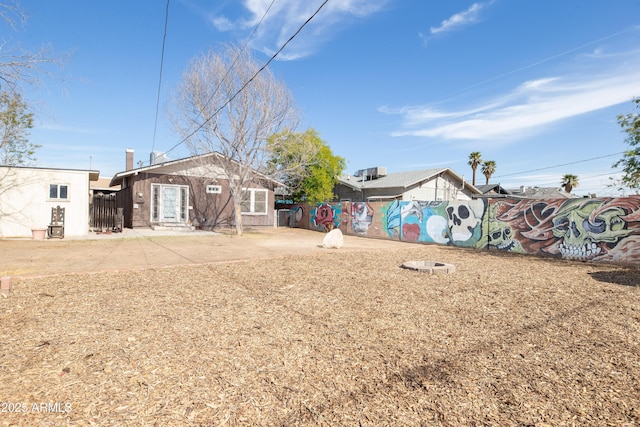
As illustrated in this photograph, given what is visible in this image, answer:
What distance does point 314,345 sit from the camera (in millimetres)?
3451

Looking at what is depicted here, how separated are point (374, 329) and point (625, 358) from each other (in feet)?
8.06

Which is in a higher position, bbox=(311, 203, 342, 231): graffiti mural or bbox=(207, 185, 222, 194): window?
bbox=(207, 185, 222, 194): window

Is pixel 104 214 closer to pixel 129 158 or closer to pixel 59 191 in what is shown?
pixel 59 191

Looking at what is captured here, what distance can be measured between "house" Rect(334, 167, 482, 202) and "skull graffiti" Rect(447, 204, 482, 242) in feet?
38.2

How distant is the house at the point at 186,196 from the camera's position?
1847cm

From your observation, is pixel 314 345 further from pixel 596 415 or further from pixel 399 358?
pixel 596 415

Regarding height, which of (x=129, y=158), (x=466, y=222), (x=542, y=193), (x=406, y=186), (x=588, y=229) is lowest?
(x=588, y=229)

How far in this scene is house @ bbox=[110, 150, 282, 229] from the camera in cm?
1847

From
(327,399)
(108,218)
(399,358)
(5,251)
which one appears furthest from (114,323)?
(108,218)

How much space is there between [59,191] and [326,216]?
13.9 meters

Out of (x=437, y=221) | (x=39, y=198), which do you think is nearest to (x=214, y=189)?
(x=39, y=198)

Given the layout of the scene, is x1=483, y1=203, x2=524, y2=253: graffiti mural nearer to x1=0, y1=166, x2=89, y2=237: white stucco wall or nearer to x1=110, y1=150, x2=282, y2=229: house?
x1=110, y1=150, x2=282, y2=229: house

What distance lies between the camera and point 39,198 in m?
14.1

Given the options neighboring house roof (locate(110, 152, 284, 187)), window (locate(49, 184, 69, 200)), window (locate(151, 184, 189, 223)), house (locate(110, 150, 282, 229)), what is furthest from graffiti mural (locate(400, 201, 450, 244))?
window (locate(49, 184, 69, 200))
